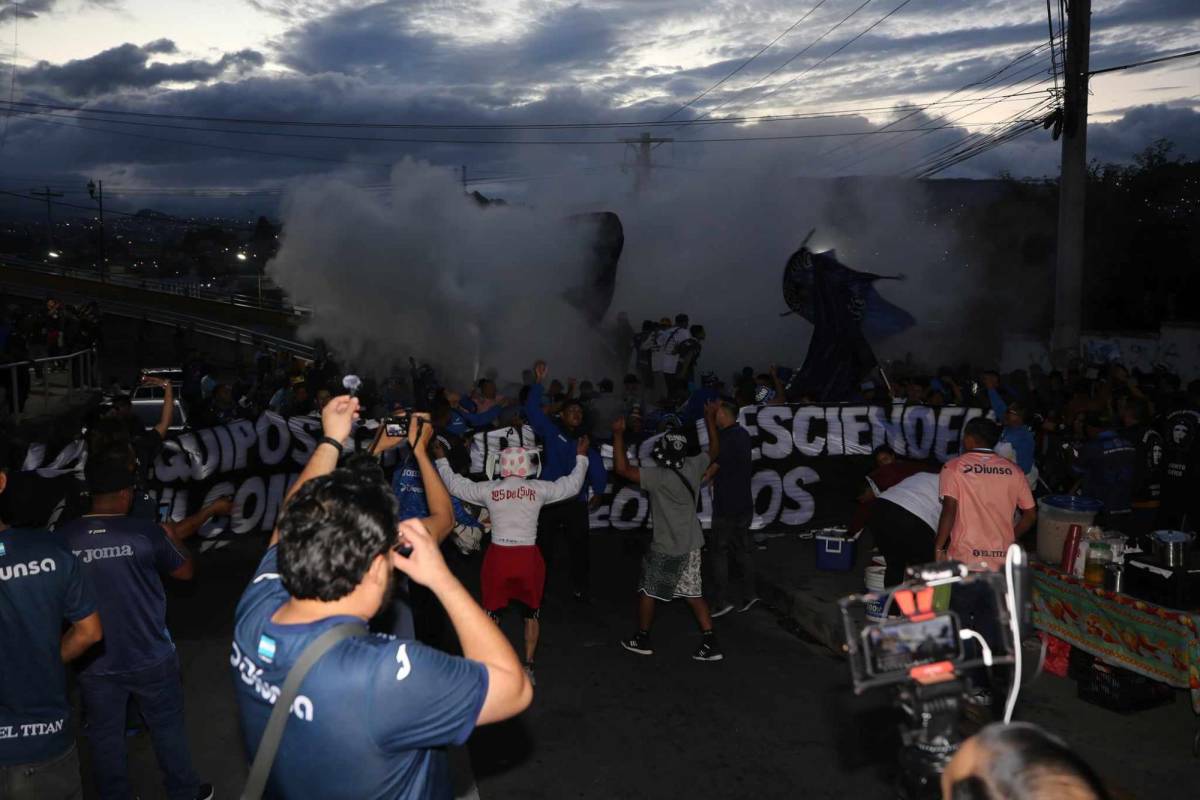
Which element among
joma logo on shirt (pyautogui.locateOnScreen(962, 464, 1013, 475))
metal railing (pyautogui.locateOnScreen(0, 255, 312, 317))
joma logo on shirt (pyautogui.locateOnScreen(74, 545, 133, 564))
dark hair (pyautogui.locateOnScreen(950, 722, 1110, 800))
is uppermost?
metal railing (pyautogui.locateOnScreen(0, 255, 312, 317))

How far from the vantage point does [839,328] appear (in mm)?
13398

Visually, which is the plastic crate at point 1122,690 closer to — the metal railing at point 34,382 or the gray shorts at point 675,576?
the gray shorts at point 675,576

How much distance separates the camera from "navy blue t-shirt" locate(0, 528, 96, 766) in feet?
10.9

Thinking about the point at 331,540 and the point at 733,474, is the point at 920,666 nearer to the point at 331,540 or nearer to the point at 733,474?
the point at 331,540

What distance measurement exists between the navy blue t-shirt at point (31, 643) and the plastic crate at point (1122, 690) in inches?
235

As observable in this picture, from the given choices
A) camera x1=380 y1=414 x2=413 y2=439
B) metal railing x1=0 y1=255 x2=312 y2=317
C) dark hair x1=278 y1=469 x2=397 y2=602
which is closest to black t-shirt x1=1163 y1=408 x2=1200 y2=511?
camera x1=380 y1=414 x2=413 y2=439

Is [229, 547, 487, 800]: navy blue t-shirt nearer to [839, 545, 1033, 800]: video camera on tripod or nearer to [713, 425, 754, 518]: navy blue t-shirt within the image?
[839, 545, 1033, 800]: video camera on tripod

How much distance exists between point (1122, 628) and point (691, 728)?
114 inches

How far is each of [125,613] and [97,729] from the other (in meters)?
0.55

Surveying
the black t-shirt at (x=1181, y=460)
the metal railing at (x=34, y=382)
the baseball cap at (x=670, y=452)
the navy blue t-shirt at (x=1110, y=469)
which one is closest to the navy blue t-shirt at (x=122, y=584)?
the baseball cap at (x=670, y=452)

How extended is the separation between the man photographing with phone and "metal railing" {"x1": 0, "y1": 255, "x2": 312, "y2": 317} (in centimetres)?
4166

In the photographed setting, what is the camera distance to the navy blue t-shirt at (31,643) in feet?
10.9

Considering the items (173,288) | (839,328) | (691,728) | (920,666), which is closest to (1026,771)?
(920,666)

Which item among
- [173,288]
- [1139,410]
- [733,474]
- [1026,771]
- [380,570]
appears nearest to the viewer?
[1026,771]
